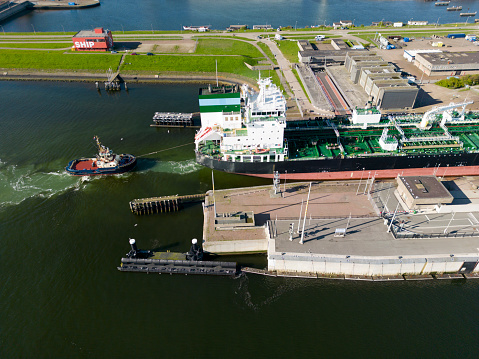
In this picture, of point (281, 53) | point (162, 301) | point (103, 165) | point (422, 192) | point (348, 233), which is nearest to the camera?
point (162, 301)

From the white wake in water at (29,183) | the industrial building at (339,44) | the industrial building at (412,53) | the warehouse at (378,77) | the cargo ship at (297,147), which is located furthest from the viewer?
the industrial building at (339,44)

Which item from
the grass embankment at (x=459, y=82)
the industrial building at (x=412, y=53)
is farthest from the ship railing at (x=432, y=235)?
the industrial building at (x=412, y=53)

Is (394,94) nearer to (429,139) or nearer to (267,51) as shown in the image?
(429,139)

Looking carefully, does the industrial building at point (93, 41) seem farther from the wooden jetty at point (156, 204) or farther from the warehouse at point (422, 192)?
the warehouse at point (422, 192)

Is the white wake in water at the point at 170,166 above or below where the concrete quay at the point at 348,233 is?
below

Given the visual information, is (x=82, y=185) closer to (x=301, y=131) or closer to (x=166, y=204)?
(x=166, y=204)

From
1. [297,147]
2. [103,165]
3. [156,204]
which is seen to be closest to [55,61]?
[103,165]
